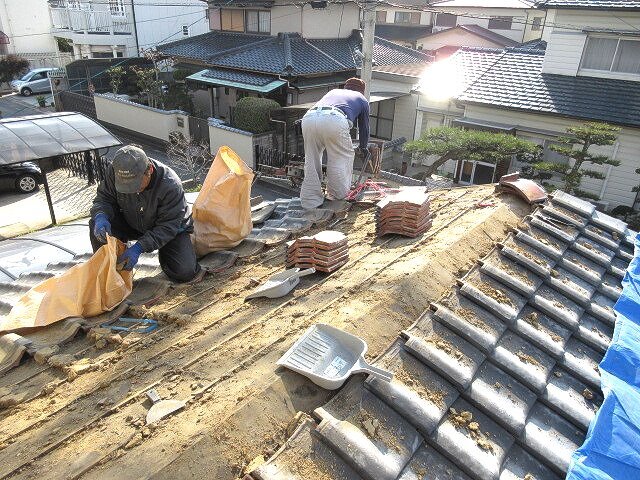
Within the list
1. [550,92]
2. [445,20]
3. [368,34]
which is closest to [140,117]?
[368,34]

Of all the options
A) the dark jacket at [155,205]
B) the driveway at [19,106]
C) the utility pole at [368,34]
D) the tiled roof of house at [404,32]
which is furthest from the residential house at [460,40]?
the dark jacket at [155,205]

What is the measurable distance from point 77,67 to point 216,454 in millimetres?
27413

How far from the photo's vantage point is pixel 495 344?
111 inches

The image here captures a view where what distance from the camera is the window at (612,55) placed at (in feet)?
42.3

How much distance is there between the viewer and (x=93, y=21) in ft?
88.0

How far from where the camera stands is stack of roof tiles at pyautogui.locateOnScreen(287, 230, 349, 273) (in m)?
3.64

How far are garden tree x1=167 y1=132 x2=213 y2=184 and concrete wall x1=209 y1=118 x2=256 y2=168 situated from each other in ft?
2.03

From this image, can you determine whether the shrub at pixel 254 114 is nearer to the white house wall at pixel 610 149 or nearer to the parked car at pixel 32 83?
the white house wall at pixel 610 149

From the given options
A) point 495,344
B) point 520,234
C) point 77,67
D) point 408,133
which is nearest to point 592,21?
point 408,133

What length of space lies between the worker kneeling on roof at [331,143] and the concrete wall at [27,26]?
1384 inches

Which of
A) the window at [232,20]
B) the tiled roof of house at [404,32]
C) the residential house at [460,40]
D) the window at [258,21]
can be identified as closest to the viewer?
the window at [258,21]

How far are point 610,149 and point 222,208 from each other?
1243 centimetres

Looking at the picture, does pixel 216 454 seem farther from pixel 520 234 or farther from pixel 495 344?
pixel 520 234

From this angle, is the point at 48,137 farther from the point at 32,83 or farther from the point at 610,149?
the point at 32,83
